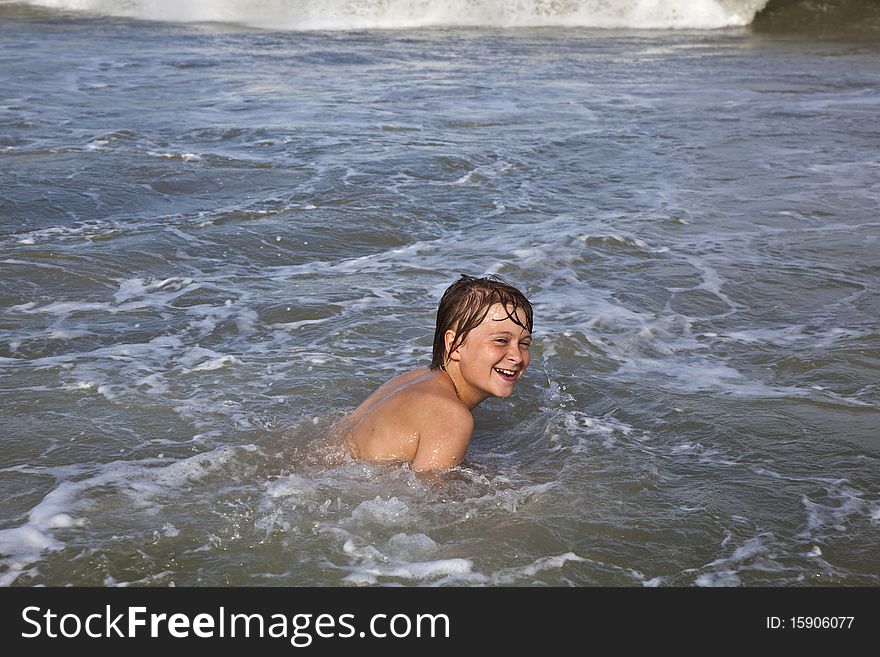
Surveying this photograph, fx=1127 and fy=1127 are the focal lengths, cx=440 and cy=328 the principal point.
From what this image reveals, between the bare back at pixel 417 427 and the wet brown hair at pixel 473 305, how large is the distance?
0.68 ft

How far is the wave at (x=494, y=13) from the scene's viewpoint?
76.3ft

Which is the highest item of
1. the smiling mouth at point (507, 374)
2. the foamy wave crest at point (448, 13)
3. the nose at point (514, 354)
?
the foamy wave crest at point (448, 13)

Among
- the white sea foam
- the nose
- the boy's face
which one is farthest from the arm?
the white sea foam

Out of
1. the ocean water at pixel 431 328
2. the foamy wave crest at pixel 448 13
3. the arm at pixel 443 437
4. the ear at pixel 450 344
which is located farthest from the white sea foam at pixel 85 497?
the foamy wave crest at pixel 448 13

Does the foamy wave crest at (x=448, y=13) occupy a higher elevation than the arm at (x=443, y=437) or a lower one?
higher

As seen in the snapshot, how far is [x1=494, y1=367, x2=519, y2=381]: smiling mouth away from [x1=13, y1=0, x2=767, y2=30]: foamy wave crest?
66.1 feet

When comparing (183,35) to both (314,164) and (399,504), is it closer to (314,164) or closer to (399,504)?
(314,164)

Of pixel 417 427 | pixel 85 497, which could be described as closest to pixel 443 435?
pixel 417 427

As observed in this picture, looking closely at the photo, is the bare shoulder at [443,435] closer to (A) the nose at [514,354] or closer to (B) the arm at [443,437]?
(B) the arm at [443,437]

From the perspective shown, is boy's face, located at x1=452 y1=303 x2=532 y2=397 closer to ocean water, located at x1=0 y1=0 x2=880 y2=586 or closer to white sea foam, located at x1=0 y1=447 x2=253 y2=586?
ocean water, located at x1=0 y1=0 x2=880 y2=586

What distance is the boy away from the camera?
428cm

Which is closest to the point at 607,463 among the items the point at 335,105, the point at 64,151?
the point at 64,151

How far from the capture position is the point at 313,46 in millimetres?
19734
